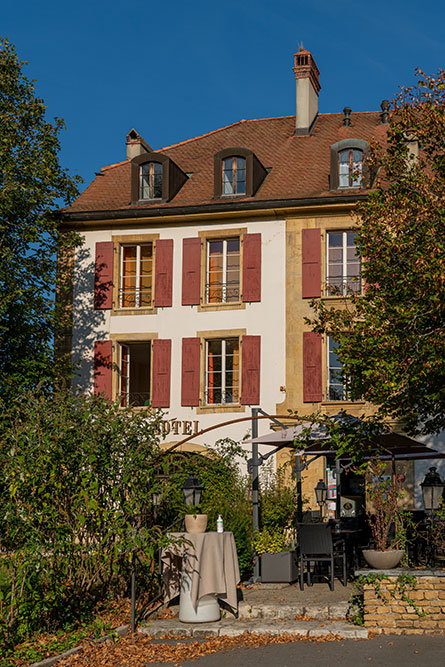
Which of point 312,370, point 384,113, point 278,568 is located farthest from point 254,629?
point 384,113

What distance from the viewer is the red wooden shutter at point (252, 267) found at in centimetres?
2017

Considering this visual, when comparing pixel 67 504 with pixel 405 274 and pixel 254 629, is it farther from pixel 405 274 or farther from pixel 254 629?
pixel 405 274

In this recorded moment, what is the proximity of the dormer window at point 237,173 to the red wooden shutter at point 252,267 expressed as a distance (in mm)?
1313

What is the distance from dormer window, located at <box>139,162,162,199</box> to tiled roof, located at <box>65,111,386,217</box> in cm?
41

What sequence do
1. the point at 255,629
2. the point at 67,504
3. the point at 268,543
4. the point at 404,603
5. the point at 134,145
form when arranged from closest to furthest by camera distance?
the point at 404,603, the point at 255,629, the point at 67,504, the point at 268,543, the point at 134,145

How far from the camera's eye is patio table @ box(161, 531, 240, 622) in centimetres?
943

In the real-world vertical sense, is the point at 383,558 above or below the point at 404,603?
above

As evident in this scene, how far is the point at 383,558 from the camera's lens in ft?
30.1

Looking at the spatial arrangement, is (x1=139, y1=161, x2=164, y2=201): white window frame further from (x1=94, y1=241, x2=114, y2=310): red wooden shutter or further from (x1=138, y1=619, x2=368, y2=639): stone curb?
(x1=138, y1=619, x2=368, y2=639): stone curb

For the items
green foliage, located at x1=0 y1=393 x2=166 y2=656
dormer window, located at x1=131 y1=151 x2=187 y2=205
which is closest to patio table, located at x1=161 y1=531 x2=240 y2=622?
green foliage, located at x1=0 y1=393 x2=166 y2=656

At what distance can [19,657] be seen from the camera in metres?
7.68

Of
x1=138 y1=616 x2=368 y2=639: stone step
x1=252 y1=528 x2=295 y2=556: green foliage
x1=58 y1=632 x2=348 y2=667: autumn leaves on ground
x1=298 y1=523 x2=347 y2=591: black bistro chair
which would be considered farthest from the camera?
x1=252 y1=528 x2=295 y2=556: green foliage

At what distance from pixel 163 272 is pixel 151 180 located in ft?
9.27

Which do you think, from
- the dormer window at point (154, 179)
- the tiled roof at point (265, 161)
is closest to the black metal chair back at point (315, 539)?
the tiled roof at point (265, 161)
